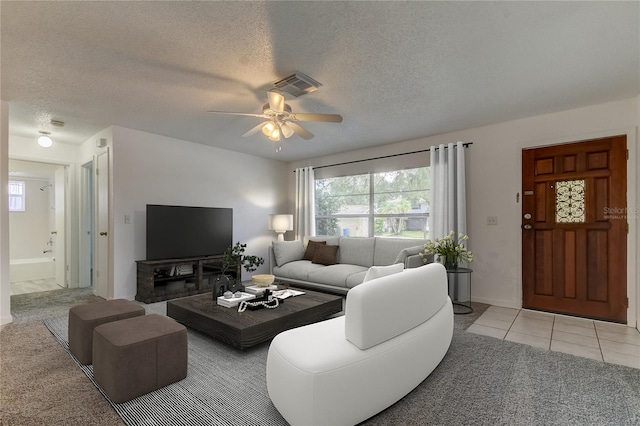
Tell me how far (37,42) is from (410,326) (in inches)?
128

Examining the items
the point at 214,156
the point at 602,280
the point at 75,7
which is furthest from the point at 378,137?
the point at 75,7

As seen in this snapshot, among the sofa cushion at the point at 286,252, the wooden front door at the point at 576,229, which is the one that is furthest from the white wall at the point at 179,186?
the wooden front door at the point at 576,229

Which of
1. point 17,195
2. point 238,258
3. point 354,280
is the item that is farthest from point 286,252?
point 17,195

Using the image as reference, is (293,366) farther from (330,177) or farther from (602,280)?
(330,177)

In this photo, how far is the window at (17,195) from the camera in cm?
666

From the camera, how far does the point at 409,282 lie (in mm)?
1894

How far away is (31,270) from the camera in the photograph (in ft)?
19.2

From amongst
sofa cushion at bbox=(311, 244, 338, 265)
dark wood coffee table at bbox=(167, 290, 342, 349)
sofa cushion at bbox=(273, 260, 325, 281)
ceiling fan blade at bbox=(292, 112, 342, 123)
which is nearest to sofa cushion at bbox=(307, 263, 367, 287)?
sofa cushion at bbox=(273, 260, 325, 281)

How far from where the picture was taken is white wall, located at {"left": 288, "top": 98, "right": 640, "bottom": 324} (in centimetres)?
333

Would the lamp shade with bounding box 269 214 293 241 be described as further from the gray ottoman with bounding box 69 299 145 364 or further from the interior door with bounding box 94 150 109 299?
the gray ottoman with bounding box 69 299 145 364

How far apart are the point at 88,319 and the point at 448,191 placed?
4.25 meters

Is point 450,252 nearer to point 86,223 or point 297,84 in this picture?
point 297,84

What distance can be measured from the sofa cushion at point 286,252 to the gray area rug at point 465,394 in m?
2.50

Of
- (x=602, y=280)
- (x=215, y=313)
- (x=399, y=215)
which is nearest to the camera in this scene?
(x=215, y=313)
